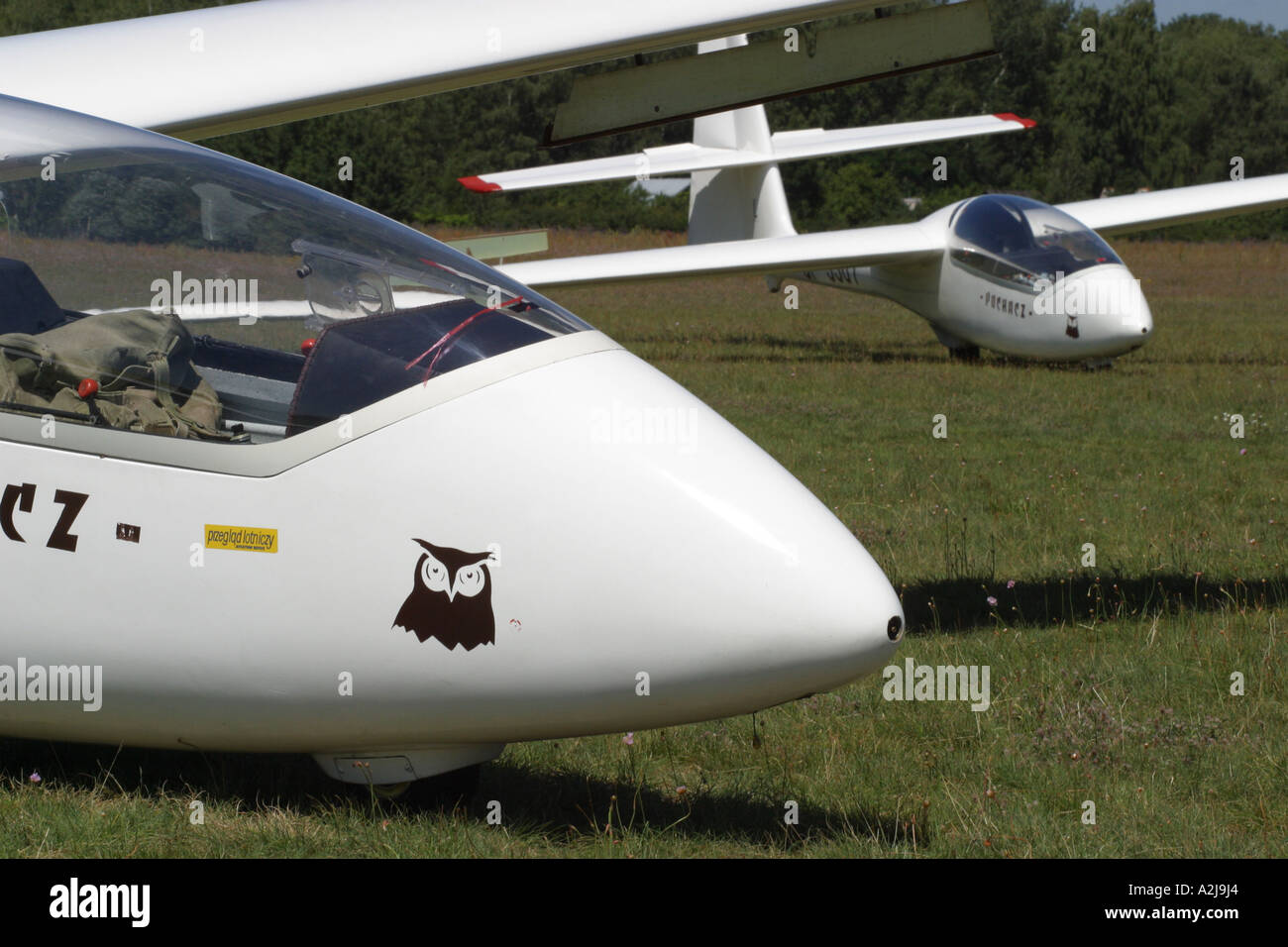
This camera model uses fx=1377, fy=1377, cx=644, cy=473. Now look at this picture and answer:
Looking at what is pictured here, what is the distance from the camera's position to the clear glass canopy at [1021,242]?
17312 millimetres

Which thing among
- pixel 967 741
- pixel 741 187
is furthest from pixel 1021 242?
pixel 967 741

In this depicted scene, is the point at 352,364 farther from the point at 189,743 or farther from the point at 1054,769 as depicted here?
the point at 1054,769

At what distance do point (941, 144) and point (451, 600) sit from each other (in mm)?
67710

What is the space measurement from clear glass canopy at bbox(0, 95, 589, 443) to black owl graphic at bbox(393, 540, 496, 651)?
0.46 m

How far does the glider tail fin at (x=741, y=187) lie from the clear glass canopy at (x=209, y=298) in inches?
752

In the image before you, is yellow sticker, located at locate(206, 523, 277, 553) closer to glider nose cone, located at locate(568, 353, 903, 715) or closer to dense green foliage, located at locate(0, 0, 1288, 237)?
glider nose cone, located at locate(568, 353, 903, 715)

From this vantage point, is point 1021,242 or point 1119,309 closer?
point 1119,309

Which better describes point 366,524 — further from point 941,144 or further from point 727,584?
point 941,144

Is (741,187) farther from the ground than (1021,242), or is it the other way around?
(741,187)

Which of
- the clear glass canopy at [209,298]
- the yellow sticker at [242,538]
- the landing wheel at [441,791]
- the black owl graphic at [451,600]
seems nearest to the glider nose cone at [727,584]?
the black owl graphic at [451,600]

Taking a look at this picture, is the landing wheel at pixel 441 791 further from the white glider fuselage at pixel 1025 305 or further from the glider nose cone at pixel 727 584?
the white glider fuselage at pixel 1025 305

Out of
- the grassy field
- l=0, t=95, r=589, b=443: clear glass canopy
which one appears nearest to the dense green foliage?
the grassy field

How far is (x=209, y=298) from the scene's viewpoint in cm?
371

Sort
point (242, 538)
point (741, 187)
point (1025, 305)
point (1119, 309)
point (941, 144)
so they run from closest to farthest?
point (242, 538) < point (1119, 309) < point (1025, 305) < point (741, 187) < point (941, 144)
